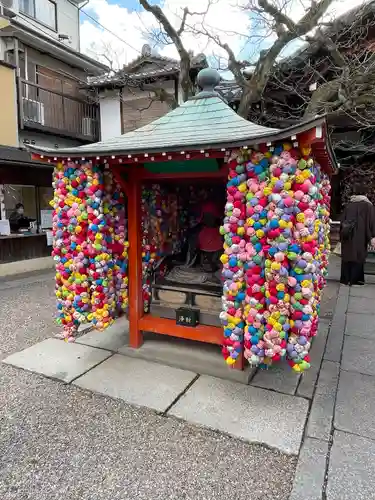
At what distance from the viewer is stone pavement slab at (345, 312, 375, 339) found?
4855 millimetres

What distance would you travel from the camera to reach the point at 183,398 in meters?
3.18

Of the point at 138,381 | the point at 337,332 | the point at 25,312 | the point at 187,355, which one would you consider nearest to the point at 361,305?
the point at 337,332

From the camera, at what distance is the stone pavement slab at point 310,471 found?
7.05 feet

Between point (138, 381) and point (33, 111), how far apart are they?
415 inches

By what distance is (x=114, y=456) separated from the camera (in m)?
2.47

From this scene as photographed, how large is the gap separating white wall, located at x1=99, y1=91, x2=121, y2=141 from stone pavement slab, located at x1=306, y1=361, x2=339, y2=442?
11.2m

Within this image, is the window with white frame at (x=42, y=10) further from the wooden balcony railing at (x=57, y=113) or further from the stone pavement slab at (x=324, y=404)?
the stone pavement slab at (x=324, y=404)

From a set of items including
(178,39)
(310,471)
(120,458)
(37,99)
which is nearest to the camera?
(310,471)

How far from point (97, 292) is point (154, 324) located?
0.86m

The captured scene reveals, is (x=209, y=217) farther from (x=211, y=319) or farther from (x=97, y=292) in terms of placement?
(x=97, y=292)

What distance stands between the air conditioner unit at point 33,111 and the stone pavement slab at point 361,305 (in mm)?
10402

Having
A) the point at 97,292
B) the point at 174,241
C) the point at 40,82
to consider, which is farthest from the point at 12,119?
the point at 97,292

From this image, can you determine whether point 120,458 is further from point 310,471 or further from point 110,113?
point 110,113

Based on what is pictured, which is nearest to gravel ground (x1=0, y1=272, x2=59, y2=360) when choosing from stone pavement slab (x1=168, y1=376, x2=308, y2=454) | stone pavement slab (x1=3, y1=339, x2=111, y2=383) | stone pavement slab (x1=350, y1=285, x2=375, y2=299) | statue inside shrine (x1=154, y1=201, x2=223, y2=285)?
stone pavement slab (x1=3, y1=339, x2=111, y2=383)
